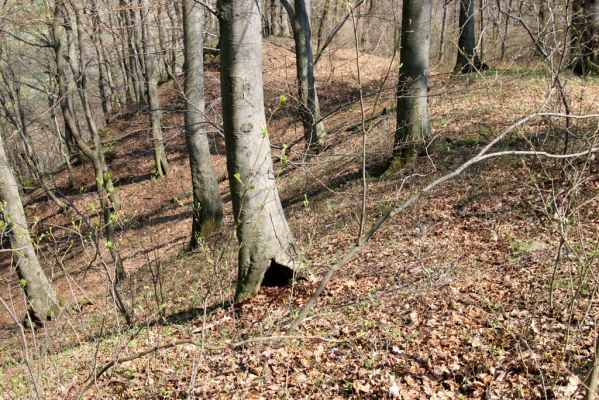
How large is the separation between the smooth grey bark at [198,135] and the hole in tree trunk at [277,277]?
13.7 ft

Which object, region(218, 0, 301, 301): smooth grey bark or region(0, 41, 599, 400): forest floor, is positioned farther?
region(218, 0, 301, 301): smooth grey bark

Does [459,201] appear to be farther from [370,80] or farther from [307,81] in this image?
[370,80]

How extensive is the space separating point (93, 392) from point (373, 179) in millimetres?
5846

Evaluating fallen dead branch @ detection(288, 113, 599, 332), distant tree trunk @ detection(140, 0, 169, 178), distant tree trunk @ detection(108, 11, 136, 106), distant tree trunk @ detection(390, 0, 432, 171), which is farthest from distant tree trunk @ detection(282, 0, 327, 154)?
fallen dead branch @ detection(288, 113, 599, 332)

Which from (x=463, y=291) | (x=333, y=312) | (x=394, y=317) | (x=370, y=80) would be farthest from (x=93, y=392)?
(x=370, y=80)

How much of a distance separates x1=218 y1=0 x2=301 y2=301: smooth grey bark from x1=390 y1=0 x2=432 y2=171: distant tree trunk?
132 inches

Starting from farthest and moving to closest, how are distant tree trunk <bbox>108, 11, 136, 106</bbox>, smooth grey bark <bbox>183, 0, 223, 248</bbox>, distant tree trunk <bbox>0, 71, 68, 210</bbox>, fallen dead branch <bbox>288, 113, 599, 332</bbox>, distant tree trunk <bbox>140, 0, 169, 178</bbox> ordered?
distant tree trunk <bbox>140, 0, 169, 178</bbox> < distant tree trunk <bbox>0, 71, 68, 210</bbox> < smooth grey bark <bbox>183, 0, 223, 248</bbox> < distant tree trunk <bbox>108, 11, 136, 106</bbox> < fallen dead branch <bbox>288, 113, 599, 332</bbox>

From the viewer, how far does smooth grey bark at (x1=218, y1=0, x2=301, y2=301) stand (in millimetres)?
4832

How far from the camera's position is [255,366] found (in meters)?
4.30

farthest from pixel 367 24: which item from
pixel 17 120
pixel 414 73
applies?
pixel 17 120

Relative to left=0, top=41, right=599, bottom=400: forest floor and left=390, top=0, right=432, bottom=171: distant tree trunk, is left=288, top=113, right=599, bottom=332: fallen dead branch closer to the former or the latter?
left=0, top=41, right=599, bottom=400: forest floor

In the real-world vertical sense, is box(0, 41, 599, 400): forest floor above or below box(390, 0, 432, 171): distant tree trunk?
below

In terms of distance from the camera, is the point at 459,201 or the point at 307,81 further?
the point at 307,81

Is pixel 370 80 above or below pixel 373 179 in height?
above
